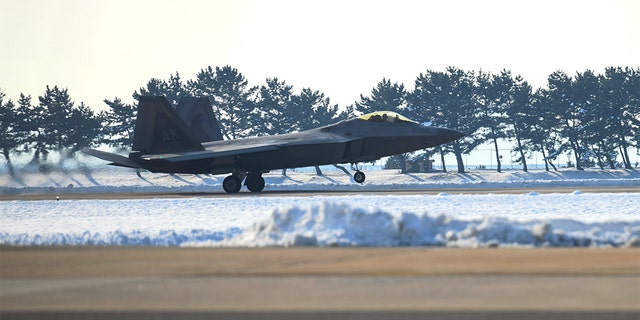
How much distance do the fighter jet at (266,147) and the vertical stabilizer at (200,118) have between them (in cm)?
731

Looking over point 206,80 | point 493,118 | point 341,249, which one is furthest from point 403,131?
point 206,80

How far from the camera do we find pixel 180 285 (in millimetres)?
11664

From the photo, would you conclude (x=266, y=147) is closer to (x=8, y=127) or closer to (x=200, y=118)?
(x=200, y=118)

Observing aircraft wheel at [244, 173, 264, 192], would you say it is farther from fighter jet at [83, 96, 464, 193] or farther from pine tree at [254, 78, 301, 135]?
pine tree at [254, 78, 301, 135]

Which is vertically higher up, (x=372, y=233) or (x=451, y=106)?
(x=451, y=106)

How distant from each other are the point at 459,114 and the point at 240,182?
5575 cm

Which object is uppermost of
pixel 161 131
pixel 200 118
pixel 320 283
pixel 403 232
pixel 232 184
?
pixel 200 118

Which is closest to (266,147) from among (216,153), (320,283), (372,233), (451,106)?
(216,153)

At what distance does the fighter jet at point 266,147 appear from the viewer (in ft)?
141

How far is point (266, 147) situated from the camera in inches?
1695

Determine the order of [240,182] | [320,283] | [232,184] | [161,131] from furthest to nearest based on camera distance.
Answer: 1. [161,131]
2. [240,182]
3. [232,184]
4. [320,283]

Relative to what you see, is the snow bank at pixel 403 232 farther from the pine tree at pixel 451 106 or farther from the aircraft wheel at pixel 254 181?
the pine tree at pixel 451 106

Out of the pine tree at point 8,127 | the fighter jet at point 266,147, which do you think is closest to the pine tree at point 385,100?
the pine tree at point 8,127

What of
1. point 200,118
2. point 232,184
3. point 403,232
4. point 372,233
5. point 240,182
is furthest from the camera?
point 200,118
